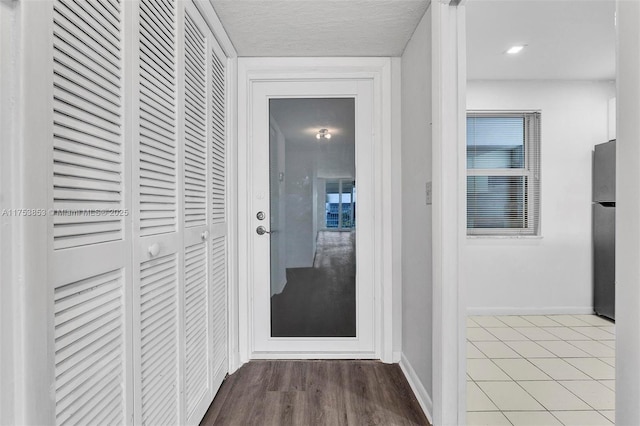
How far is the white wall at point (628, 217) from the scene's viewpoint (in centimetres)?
67

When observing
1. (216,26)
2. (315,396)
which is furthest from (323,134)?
(315,396)

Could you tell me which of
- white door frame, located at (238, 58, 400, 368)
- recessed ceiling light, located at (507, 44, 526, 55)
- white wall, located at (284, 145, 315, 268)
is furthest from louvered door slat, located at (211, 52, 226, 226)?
recessed ceiling light, located at (507, 44, 526, 55)

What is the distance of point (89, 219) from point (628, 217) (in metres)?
1.22

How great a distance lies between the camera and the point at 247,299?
8.57 ft

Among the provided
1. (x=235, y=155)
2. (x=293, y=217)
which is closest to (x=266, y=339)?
(x=293, y=217)

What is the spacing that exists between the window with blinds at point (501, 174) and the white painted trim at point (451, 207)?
7.42ft

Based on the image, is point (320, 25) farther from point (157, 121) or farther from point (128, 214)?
point (128, 214)

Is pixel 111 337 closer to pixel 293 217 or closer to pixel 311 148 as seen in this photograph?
pixel 293 217

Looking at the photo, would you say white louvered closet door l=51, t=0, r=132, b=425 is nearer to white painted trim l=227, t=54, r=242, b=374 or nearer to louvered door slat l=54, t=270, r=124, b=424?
louvered door slat l=54, t=270, r=124, b=424

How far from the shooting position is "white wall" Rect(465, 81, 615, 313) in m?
3.71

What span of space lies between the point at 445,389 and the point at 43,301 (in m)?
1.61

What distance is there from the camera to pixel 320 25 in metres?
2.14

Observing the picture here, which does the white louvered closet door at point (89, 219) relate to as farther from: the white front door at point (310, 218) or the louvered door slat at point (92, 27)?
the white front door at point (310, 218)

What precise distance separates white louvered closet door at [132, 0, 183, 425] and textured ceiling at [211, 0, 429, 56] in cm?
64
